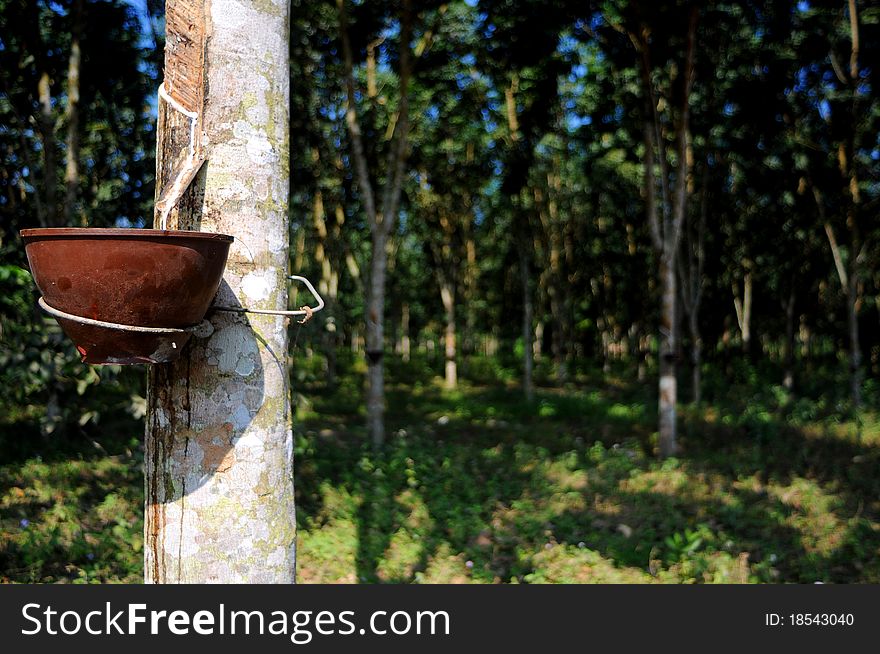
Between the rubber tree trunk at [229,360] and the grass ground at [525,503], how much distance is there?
12.7 feet

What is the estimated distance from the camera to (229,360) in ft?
4.87

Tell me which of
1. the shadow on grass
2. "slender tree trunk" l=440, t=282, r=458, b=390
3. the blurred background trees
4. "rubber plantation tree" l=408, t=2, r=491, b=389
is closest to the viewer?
the shadow on grass

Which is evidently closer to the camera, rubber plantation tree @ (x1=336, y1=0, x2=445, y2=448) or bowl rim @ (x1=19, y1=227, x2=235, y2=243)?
bowl rim @ (x1=19, y1=227, x2=235, y2=243)

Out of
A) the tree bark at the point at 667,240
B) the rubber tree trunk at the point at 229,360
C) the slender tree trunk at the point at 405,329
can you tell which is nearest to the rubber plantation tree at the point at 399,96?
the tree bark at the point at 667,240

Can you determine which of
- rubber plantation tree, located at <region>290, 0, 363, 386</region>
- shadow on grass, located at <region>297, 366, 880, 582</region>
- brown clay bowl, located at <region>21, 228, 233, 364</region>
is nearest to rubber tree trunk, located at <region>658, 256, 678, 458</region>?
shadow on grass, located at <region>297, 366, 880, 582</region>

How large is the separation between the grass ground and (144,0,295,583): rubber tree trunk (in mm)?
3862

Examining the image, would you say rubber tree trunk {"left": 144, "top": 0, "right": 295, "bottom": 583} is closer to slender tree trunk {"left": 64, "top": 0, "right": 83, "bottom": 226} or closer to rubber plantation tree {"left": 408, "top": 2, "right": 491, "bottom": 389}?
slender tree trunk {"left": 64, "top": 0, "right": 83, "bottom": 226}

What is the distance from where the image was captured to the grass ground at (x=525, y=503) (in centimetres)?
531

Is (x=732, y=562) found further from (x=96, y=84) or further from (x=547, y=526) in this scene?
(x=96, y=84)

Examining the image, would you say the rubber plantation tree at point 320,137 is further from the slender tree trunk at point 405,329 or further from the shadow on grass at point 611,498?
the slender tree trunk at point 405,329

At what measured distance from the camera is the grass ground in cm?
531

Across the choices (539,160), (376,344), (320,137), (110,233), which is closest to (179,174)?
(110,233)

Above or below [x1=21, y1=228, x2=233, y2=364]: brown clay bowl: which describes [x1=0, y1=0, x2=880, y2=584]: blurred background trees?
above

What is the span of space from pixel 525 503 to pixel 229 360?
6.23m
